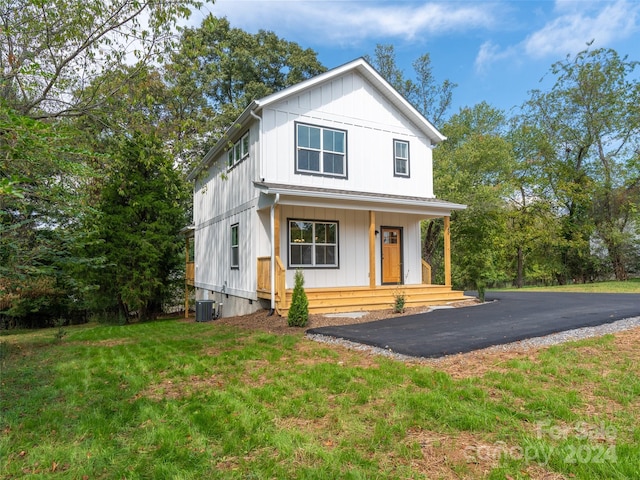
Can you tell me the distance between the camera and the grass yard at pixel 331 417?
9.02ft

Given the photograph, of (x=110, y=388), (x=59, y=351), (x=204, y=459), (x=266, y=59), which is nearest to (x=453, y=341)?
(x=204, y=459)

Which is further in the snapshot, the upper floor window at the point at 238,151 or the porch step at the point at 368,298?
the upper floor window at the point at 238,151

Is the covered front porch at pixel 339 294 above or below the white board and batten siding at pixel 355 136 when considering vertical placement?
below

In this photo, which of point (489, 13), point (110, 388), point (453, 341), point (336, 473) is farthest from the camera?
point (489, 13)

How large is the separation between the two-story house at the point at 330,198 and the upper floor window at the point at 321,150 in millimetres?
32

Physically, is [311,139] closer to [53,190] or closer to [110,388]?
[53,190]

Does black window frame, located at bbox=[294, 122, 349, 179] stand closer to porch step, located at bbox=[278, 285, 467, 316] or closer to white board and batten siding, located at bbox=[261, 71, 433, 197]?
white board and batten siding, located at bbox=[261, 71, 433, 197]

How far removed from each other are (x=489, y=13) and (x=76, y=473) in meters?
13.9

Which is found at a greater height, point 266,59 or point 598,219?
point 266,59

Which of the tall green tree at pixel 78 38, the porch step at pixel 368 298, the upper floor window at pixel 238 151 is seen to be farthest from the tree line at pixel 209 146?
the porch step at pixel 368 298

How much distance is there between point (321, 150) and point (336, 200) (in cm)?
207

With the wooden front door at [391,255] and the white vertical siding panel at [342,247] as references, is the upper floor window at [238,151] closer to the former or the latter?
the white vertical siding panel at [342,247]

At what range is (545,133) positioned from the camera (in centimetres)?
2461

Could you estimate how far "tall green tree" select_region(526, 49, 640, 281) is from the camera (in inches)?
886
